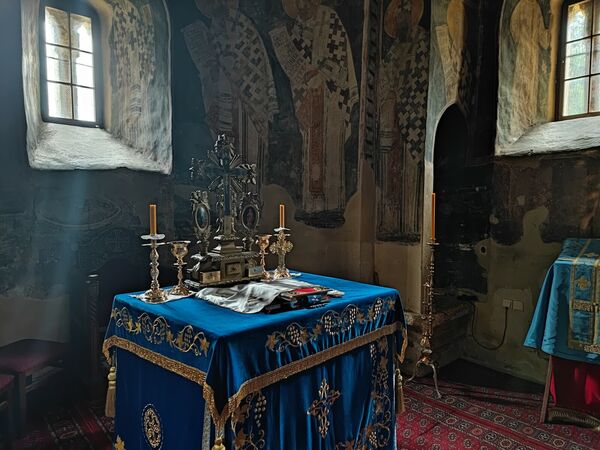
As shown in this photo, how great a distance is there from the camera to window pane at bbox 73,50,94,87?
13.4 ft

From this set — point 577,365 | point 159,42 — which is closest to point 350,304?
point 577,365

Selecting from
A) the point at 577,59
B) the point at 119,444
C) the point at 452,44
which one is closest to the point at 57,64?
the point at 119,444

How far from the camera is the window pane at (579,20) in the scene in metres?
4.57

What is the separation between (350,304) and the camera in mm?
2717

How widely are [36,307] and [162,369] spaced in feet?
6.27

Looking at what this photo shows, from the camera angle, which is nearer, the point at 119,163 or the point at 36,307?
the point at 36,307

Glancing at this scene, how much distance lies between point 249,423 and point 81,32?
3.81m

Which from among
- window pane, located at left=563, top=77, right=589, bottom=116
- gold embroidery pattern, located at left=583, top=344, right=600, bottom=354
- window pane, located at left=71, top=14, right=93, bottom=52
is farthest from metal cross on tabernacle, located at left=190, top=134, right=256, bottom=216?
window pane, located at left=563, top=77, right=589, bottom=116

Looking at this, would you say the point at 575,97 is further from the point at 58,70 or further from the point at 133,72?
the point at 58,70

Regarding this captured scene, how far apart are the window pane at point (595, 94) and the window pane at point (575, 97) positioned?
0.19 ft

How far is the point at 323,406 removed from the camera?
254 centimetres

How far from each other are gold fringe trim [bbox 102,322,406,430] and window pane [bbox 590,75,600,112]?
3.40 metres

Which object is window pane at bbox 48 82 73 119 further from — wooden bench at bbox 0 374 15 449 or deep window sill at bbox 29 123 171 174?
wooden bench at bbox 0 374 15 449

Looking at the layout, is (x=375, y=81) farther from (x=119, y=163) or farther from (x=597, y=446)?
(x=597, y=446)
